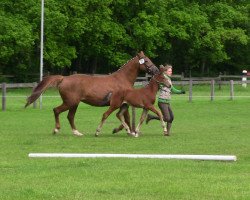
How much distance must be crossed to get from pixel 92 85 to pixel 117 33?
120ft

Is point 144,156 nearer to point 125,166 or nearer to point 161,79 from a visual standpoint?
point 125,166

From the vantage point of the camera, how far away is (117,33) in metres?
53.5

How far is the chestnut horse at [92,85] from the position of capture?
17047mm

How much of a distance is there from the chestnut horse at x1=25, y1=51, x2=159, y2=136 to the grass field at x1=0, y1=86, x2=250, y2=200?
2.80ft

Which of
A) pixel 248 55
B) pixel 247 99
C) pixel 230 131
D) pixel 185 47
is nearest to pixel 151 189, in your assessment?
pixel 230 131

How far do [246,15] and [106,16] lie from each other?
18916 millimetres

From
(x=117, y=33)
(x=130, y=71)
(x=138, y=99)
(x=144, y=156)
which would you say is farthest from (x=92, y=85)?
(x=117, y=33)

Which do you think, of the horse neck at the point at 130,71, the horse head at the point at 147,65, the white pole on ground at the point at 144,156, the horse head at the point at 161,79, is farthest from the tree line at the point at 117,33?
the white pole on ground at the point at 144,156

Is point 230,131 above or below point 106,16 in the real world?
below

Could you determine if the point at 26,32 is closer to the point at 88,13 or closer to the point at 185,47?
the point at 88,13

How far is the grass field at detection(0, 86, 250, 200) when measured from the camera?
8555 mm

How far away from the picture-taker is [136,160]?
1151cm

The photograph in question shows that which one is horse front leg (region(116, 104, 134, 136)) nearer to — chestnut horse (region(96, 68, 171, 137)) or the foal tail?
chestnut horse (region(96, 68, 171, 137))

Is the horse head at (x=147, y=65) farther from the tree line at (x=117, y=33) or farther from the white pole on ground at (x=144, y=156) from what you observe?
the tree line at (x=117, y=33)
